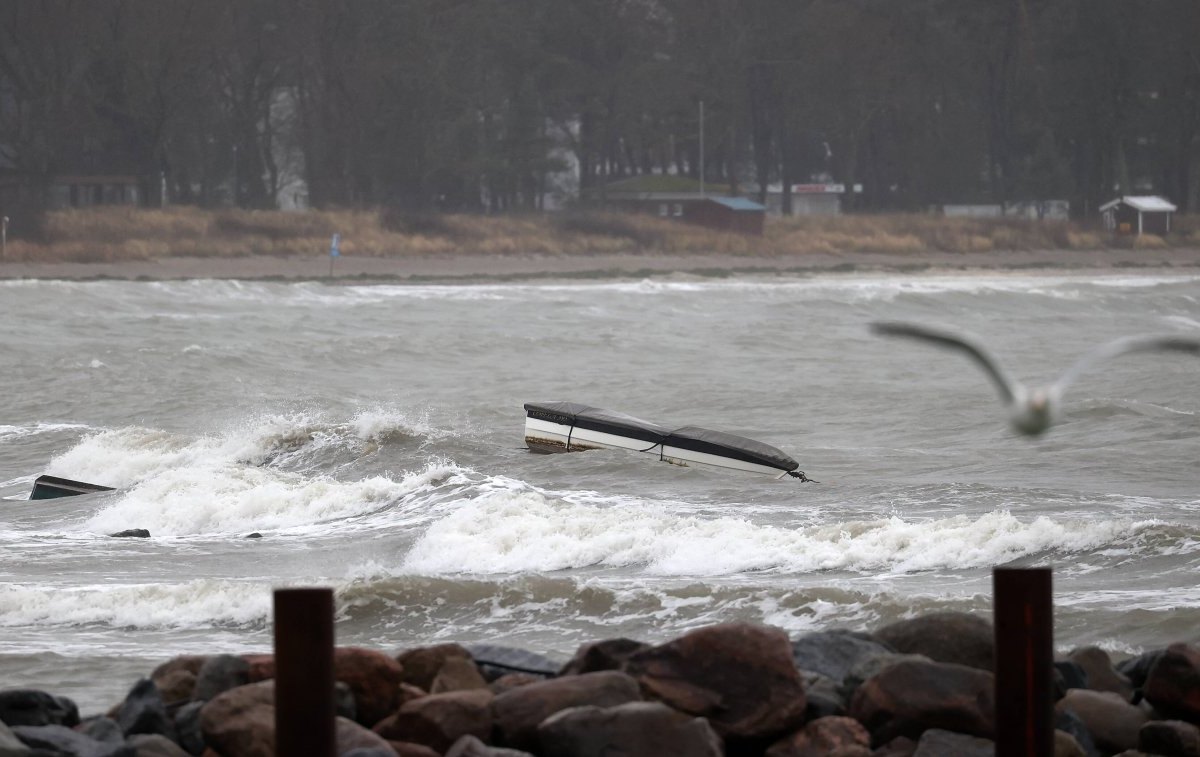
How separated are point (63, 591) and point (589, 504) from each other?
5595mm

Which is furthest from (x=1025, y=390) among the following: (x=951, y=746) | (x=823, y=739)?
(x=823, y=739)

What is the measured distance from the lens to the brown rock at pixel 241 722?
6.96 m

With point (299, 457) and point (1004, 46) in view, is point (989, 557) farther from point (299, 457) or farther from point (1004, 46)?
point (1004, 46)

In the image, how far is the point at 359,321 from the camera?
4491 centimetres

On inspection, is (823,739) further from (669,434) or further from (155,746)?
(669,434)

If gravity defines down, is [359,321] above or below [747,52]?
below

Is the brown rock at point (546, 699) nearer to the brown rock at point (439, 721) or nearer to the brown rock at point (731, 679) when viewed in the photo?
the brown rock at point (439, 721)

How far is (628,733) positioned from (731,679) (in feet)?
2.19

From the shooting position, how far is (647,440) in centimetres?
1875

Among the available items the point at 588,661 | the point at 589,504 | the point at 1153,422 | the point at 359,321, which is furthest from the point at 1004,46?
the point at 588,661

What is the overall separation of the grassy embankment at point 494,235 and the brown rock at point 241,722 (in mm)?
59595

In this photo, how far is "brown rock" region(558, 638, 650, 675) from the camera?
25.4 ft

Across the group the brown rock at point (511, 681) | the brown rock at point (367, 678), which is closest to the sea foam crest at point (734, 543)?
the brown rock at point (511, 681)

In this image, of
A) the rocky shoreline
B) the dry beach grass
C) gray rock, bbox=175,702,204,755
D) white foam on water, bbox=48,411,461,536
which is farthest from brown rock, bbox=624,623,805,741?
the dry beach grass
